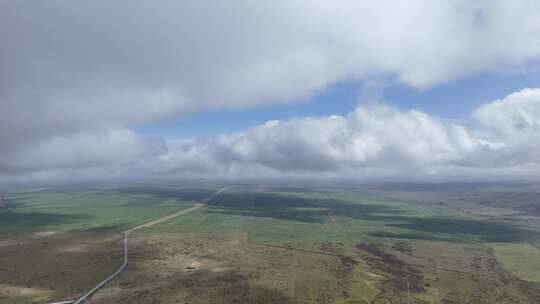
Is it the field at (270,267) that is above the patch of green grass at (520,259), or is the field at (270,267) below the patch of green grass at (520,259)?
above

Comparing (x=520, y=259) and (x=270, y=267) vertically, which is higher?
(x=270, y=267)

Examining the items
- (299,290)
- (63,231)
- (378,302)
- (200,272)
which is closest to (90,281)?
(200,272)

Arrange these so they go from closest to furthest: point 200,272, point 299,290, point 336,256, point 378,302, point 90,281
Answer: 1. point 378,302
2. point 299,290
3. point 90,281
4. point 200,272
5. point 336,256

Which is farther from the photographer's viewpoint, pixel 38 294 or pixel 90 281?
pixel 90 281

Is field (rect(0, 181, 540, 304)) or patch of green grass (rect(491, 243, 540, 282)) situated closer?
field (rect(0, 181, 540, 304))

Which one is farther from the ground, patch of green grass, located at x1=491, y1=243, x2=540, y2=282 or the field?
the field

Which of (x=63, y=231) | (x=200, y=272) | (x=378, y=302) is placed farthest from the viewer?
(x=63, y=231)

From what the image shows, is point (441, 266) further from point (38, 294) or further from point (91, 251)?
point (91, 251)

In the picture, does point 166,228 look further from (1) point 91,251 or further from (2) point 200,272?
(2) point 200,272

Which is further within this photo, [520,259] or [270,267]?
[520,259]

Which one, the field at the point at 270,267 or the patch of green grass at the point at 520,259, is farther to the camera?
the patch of green grass at the point at 520,259
